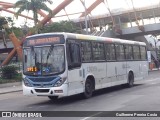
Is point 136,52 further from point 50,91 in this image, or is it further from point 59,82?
point 50,91

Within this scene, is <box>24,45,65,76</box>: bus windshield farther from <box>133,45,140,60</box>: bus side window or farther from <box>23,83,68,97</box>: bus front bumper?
<box>133,45,140,60</box>: bus side window

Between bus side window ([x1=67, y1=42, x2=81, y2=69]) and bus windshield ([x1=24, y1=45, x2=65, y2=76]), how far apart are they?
38cm

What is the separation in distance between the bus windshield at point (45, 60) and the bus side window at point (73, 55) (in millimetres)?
381

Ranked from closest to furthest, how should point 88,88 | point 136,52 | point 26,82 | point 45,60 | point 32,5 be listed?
point 45,60 < point 26,82 < point 88,88 < point 136,52 < point 32,5

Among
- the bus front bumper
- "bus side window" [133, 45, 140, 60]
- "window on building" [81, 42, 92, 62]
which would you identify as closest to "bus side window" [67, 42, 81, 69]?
"window on building" [81, 42, 92, 62]

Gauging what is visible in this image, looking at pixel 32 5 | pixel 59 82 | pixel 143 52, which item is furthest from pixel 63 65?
pixel 32 5

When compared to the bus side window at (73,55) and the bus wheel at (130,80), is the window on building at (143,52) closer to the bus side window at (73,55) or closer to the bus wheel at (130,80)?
the bus wheel at (130,80)

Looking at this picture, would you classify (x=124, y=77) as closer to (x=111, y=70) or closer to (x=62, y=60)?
(x=111, y=70)

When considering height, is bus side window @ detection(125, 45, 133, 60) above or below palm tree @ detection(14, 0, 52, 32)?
below

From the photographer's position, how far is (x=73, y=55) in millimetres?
16094

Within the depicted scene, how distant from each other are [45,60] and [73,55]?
1294 mm

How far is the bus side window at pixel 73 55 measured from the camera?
15774 millimetres

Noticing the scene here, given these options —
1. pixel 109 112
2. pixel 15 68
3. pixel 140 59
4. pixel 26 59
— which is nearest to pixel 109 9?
pixel 15 68

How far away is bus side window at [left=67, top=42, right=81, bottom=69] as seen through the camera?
15774 millimetres
